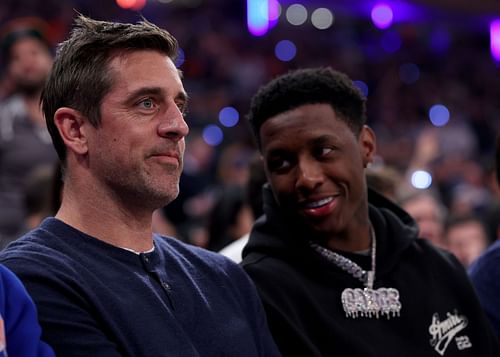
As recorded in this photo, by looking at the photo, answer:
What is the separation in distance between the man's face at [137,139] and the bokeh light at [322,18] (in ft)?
33.2

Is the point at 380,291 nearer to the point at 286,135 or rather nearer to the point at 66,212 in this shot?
the point at 286,135

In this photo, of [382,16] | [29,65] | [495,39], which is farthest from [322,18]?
[29,65]

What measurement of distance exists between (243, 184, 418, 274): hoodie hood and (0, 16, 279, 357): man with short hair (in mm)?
316

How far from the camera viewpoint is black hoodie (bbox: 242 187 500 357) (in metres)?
2.31

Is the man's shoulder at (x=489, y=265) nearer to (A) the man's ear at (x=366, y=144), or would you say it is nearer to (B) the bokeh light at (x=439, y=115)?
(A) the man's ear at (x=366, y=144)

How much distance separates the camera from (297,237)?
247 cm

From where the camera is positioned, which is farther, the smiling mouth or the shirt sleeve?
the smiling mouth

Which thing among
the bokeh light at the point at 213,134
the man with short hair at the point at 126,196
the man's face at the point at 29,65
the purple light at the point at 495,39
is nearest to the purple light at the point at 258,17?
the purple light at the point at 495,39

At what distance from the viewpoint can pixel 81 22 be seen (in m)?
2.15

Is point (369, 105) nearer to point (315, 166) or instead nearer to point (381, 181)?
point (381, 181)

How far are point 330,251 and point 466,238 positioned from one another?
2.46 metres

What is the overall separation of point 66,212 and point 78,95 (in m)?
0.25

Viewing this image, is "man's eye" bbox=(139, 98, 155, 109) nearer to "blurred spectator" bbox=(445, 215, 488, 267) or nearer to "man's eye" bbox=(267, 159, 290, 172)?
"man's eye" bbox=(267, 159, 290, 172)

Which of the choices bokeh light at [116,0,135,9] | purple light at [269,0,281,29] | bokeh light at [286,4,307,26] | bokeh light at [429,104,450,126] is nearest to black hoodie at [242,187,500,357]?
bokeh light at [116,0,135,9]
